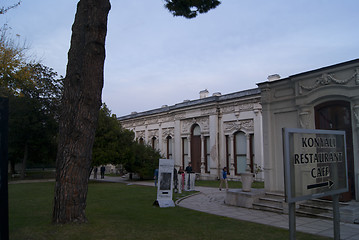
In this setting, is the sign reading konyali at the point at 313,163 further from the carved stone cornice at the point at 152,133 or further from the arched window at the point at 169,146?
the carved stone cornice at the point at 152,133

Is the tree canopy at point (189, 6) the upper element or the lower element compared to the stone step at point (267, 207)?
upper

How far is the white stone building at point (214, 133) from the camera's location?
2619 centimetres

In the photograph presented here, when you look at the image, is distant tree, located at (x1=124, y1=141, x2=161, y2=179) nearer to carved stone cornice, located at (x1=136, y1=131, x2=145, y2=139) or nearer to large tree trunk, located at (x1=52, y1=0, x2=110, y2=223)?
carved stone cornice, located at (x1=136, y1=131, x2=145, y2=139)

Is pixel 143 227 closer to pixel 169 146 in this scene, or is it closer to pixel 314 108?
pixel 314 108

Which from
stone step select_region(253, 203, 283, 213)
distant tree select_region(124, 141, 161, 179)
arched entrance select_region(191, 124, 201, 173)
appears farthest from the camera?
arched entrance select_region(191, 124, 201, 173)

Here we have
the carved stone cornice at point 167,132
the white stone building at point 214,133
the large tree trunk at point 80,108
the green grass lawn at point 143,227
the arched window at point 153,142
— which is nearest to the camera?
the green grass lawn at point 143,227

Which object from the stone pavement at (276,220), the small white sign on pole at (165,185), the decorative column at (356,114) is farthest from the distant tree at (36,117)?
the decorative column at (356,114)

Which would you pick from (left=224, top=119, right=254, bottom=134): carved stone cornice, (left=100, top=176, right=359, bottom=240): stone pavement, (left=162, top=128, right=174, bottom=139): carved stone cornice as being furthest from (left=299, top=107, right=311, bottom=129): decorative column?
(left=162, top=128, right=174, bottom=139): carved stone cornice

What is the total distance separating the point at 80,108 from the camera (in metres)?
8.41

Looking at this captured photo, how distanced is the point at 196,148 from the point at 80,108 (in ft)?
79.1

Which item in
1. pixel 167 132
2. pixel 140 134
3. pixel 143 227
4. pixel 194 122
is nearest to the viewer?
pixel 143 227

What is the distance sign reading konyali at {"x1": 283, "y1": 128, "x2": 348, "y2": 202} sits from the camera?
15.4ft

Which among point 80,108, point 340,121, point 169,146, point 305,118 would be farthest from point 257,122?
point 80,108

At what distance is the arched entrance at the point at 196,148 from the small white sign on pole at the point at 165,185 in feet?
58.8
